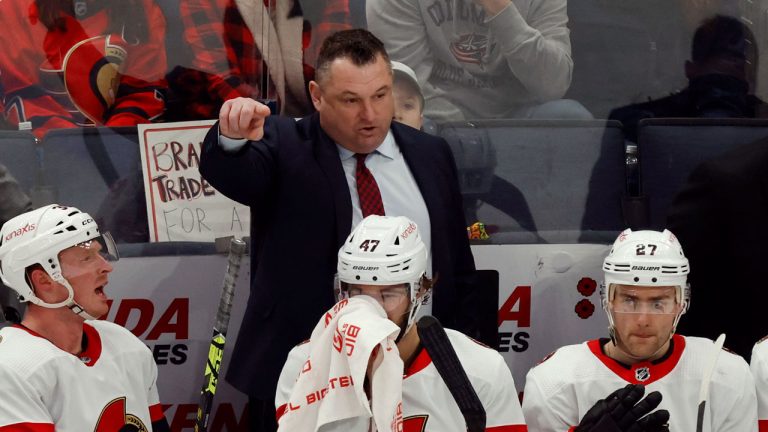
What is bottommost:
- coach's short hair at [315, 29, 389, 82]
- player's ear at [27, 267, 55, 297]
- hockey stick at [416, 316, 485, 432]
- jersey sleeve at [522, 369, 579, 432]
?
jersey sleeve at [522, 369, 579, 432]

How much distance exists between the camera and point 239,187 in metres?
3.82

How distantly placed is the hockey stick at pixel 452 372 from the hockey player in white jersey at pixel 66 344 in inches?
39.9

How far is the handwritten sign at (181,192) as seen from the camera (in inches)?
185

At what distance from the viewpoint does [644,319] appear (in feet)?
12.3

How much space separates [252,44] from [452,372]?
1.89 meters

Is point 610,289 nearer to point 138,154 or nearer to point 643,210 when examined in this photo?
point 643,210

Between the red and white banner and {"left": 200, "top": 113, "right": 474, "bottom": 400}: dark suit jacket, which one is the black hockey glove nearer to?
{"left": 200, "top": 113, "right": 474, "bottom": 400}: dark suit jacket

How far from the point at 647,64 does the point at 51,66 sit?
2.08 meters

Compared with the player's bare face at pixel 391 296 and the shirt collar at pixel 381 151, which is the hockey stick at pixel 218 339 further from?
the player's bare face at pixel 391 296

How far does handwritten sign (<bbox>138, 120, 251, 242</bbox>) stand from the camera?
4688 millimetres

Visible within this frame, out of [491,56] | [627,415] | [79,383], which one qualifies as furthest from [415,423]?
[491,56]

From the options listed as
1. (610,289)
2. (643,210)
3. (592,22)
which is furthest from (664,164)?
(610,289)

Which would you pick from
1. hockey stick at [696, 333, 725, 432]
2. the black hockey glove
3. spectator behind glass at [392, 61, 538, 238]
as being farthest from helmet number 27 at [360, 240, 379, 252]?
spectator behind glass at [392, 61, 538, 238]

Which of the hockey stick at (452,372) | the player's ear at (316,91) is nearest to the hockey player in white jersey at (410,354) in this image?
the hockey stick at (452,372)
